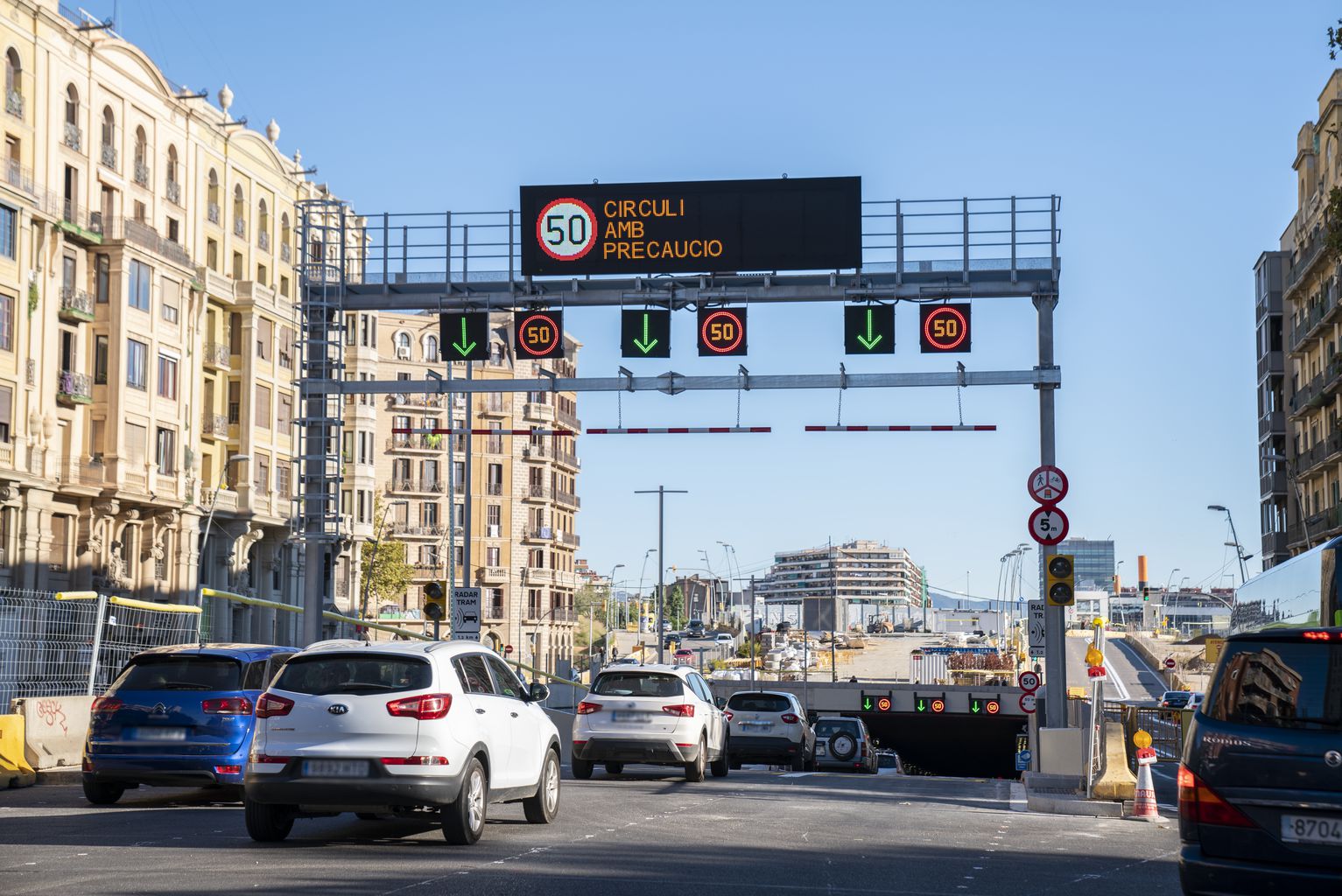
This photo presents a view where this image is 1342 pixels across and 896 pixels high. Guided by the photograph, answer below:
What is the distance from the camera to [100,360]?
57.9 metres

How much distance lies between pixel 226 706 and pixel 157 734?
0.68m

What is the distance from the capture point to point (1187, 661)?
104m

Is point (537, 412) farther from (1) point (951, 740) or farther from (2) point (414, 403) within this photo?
(1) point (951, 740)

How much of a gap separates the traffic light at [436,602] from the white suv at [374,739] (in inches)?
684

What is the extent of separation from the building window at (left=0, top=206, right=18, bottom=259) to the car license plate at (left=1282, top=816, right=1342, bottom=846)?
49792 millimetres

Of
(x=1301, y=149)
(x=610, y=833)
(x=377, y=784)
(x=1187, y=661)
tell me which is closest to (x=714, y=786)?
(x=610, y=833)

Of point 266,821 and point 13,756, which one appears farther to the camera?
point 13,756

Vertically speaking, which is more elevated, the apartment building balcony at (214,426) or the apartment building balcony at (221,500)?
the apartment building balcony at (214,426)

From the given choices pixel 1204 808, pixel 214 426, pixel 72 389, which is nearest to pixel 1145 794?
pixel 1204 808

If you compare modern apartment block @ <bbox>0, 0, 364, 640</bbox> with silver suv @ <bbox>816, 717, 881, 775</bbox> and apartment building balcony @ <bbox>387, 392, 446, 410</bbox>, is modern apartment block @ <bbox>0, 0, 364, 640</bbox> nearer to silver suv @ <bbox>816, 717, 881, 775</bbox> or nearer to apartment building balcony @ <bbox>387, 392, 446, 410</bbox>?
silver suv @ <bbox>816, 717, 881, 775</bbox>

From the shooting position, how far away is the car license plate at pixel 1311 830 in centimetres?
830

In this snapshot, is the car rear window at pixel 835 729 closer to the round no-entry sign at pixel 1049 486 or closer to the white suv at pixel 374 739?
the round no-entry sign at pixel 1049 486

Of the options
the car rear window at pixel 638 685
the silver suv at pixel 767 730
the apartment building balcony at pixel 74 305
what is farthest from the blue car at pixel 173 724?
the apartment building balcony at pixel 74 305

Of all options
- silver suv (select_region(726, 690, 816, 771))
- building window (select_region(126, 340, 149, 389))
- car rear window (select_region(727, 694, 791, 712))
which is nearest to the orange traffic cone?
silver suv (select_region(726, 690, 816, 771))
